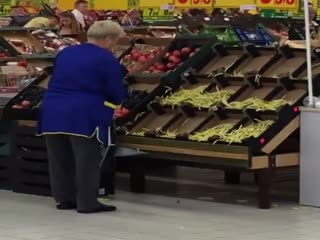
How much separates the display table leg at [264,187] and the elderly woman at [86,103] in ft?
4.27

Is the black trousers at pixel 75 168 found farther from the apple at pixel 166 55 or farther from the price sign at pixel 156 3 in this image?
the price sign at pixel 156 3

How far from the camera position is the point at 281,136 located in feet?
30.2

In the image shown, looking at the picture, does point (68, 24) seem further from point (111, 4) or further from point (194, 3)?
point (111, 4)

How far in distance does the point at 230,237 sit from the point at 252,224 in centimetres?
62

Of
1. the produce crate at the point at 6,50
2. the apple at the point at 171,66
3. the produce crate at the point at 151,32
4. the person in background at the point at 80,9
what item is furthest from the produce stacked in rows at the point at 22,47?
the person in background at the point at 80,9

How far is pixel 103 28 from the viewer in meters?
9.17

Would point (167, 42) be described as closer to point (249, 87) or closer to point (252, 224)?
point (249, 87)

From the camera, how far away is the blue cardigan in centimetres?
900

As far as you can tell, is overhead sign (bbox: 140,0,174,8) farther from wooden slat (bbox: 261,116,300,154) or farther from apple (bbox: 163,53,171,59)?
wooden slat (bbox: 261,116,300,154)

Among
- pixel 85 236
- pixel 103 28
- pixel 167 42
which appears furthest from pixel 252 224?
pixel 167 42

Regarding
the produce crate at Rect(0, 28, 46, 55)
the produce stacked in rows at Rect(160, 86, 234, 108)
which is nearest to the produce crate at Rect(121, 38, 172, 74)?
the produce stacked in rows at Rect(160, 86, 234, 108)

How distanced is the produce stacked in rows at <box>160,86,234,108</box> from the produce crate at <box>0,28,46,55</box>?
7.43ft

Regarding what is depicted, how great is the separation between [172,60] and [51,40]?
6.78 ft

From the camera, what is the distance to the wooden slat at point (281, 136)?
9141 millimetres
